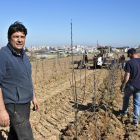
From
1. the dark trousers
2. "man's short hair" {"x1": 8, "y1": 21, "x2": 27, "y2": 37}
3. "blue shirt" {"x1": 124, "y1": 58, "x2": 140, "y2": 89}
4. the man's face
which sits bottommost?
the dark trousers

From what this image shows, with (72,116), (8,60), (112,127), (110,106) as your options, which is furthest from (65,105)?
(8,60)

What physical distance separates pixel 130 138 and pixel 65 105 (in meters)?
1.95

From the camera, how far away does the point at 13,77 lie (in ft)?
5.16

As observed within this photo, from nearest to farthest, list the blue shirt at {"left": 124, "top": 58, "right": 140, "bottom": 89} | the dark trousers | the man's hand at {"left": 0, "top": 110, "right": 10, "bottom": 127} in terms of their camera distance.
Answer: the man's hand at {"left": 0, "top": 110, "right": 10, "bottom": 127}, the dark trousers, the blue shirt at {"left": 124, "top": 58, "right": 140, "bottom": 89}

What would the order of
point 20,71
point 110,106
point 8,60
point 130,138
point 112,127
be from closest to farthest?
point 8,60
point 20,71
point 130,138
point 112,127
point 110,106

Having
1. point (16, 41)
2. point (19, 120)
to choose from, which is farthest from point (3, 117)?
point (16, 41)

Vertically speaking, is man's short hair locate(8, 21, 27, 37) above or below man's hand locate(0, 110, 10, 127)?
above

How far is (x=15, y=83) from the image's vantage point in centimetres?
159

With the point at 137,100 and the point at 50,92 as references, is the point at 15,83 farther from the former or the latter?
the point at 50,92

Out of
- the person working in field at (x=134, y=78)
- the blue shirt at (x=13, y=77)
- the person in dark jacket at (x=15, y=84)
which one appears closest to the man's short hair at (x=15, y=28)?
the person in dark jacket at (x=15, y=84)

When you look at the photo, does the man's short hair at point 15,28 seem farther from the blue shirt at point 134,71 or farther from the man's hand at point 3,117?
the blue shirt at point 134,71

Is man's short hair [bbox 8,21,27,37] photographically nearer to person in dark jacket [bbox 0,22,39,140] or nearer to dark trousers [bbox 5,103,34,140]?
person in dark jacket [bbox 0,22,39,140]

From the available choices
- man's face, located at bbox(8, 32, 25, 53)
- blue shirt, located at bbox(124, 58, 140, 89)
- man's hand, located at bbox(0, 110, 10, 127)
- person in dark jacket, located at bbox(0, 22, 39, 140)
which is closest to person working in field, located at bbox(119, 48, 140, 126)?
blue shirt, located at bbox(124, 58, 140, 89)

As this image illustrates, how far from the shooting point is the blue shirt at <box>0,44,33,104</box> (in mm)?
1511
